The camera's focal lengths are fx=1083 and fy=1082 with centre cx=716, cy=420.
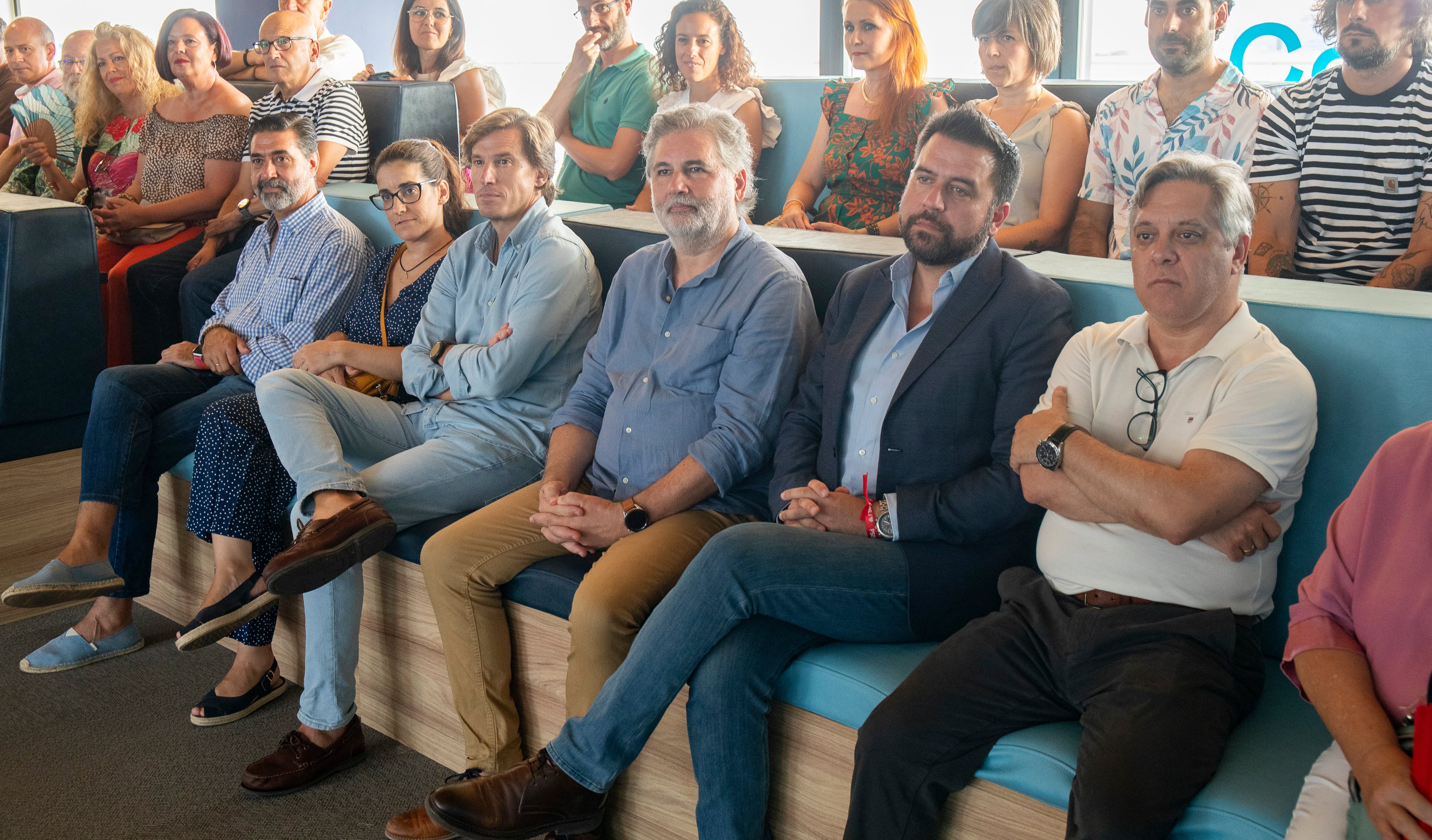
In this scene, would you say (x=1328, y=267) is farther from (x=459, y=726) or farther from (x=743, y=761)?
(x=459, y=726)

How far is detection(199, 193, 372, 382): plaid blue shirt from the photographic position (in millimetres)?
2785

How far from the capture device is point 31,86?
5.53 meters

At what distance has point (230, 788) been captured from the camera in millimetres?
2135


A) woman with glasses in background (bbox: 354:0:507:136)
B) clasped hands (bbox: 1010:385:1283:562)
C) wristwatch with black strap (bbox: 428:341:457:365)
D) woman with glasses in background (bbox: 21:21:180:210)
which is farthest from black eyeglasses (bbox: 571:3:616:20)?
clasped hands (bbox: 1010:385:1283:562)

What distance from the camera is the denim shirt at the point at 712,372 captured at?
1971 millimetres

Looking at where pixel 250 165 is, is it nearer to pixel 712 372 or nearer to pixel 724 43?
pixel 724 43

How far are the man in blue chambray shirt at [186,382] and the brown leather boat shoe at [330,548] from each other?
2.64ft

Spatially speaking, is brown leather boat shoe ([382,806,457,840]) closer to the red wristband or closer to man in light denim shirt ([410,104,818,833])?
man in light denim shirt ([410,104,818,833])

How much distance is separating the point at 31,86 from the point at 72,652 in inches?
163

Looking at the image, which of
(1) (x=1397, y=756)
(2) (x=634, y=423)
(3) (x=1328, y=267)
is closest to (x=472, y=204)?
(2) (x=634, y=423)

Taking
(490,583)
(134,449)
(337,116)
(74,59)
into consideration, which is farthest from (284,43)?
(490,583)

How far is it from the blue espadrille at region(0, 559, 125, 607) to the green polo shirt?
1877mm

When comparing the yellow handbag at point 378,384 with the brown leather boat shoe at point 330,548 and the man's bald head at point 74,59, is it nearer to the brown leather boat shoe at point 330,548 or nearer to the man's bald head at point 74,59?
the brown leather boat shoe at point 330,548

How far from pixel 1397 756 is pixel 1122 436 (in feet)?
1.86
